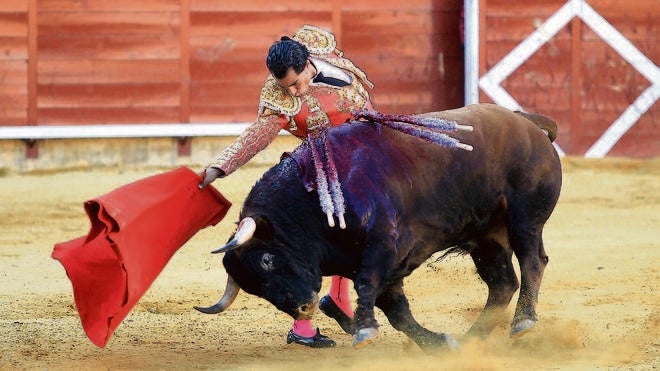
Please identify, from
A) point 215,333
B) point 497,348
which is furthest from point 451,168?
point 215,333

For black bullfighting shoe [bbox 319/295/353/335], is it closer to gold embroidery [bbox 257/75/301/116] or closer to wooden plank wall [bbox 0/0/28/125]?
gold embroidery [bbox 257/75/301/116]

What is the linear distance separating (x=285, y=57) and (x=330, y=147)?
31 cm

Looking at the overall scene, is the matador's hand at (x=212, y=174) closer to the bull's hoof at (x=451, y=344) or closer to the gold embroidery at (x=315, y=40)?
the gold embroidery at (x=315, y=40)

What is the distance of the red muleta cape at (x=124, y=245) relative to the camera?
4.23m

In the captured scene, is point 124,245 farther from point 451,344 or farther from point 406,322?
point 451,344

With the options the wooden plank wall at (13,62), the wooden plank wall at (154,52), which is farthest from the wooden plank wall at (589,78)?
the wooden plank wall at (13,62)

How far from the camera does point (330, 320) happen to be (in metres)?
5.32

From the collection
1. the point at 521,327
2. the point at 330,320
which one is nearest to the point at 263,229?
the point at 521,327

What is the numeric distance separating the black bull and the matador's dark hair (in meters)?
0.26

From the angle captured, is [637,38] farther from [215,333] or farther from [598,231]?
[215,333]

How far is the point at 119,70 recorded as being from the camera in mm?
9391

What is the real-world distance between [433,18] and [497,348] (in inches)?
208

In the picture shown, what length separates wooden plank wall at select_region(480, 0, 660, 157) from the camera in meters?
9.67

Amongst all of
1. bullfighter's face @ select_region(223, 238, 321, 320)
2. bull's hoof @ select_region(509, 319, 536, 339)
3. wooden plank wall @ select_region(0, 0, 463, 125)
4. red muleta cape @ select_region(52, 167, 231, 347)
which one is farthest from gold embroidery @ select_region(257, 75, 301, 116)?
wooden plank wall @ select_region(0, 0, 463, 125)
